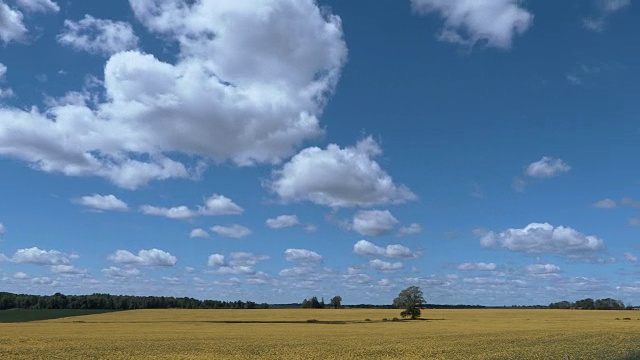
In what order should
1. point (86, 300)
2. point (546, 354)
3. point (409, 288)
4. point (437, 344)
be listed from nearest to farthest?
point (546, 354) → point (437, 344) → point (409, 288) → point (86, 300)

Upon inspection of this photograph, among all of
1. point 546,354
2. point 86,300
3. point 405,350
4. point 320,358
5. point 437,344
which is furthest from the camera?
point 86,300

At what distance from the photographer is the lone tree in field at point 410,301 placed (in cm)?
15112

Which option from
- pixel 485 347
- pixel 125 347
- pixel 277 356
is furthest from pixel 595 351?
pixel 125 347

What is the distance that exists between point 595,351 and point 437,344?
14559 mm

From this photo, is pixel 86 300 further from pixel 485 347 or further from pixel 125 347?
pixel 485 347

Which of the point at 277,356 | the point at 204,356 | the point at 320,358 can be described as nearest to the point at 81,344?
the point at 204,356

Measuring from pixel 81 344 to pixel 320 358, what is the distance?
96.9 feet

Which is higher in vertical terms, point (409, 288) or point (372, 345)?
point (409, 288)

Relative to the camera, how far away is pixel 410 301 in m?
152

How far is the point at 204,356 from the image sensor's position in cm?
4375

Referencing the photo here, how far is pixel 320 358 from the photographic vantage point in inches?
1654

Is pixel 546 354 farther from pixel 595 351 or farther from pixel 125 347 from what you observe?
pixel 125 347

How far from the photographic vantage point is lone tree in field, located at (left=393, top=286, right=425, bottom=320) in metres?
151

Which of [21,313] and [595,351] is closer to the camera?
[595,351]
